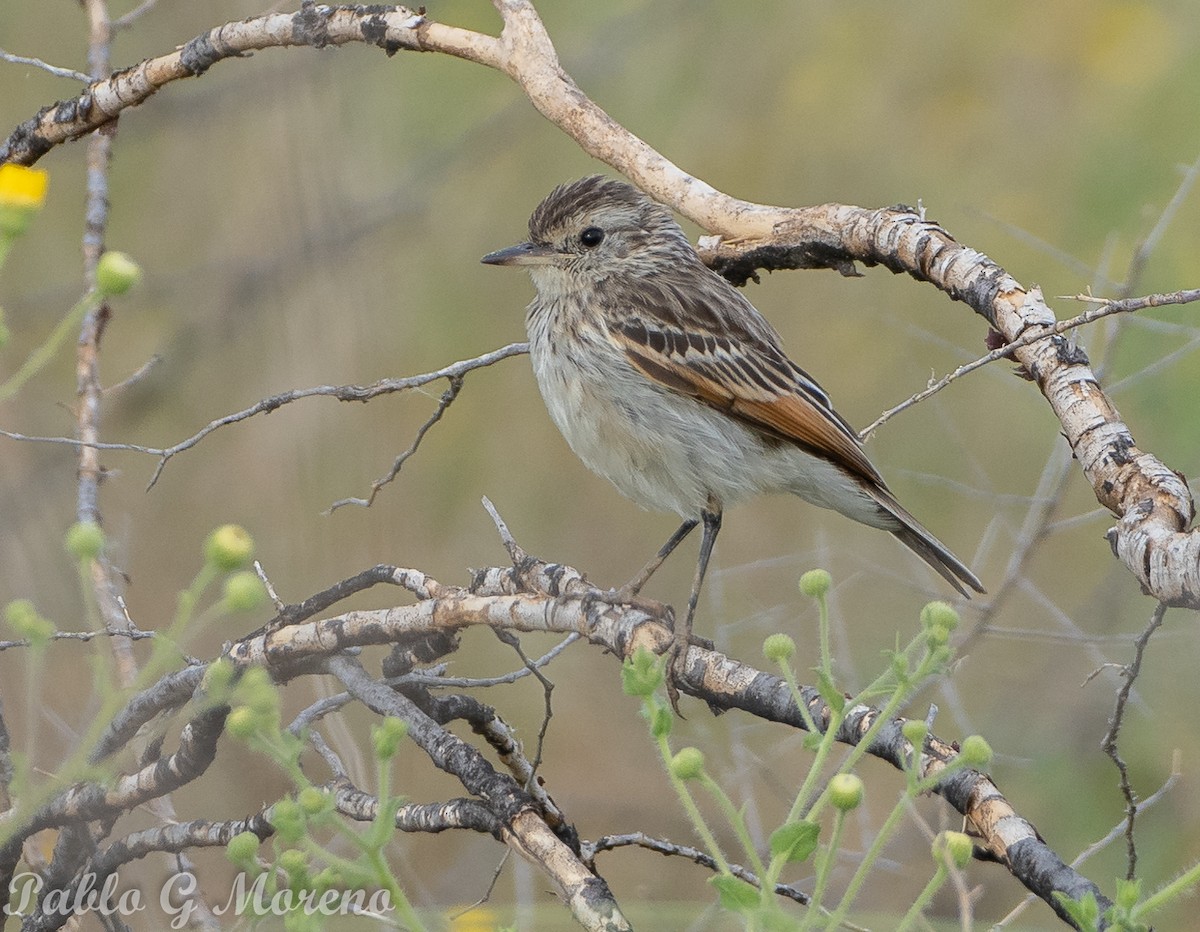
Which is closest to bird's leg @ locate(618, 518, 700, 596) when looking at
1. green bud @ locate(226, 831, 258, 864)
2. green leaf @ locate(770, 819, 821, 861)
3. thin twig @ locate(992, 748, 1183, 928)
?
thin twig @ locate(992, 748, 1183, 928)

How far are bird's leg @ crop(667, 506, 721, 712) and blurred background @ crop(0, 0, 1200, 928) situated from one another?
247 mm

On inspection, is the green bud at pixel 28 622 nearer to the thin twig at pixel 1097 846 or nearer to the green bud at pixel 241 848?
the green bud at pixel 241 848

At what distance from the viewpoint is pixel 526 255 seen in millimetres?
4934

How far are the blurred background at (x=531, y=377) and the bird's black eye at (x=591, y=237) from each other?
2.78 feet

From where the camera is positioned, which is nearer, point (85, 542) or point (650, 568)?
point (85, 542)

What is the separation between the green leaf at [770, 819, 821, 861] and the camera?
1.76 meters

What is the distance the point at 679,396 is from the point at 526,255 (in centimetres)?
86

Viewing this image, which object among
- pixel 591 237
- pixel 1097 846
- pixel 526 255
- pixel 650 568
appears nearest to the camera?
pixel 1097 846

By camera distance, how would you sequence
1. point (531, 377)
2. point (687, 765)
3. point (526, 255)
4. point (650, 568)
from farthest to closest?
point (531, 377) → point (526, 255) → point (650, 568) → point (687, 765)

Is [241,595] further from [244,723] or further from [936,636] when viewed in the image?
[936,636]

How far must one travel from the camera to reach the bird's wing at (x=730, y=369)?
450 centimetres

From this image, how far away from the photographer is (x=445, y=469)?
738cm

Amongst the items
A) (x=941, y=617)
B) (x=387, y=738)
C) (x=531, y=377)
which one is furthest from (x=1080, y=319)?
(x=531, y=377)

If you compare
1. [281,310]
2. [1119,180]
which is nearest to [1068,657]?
[1119,180]
